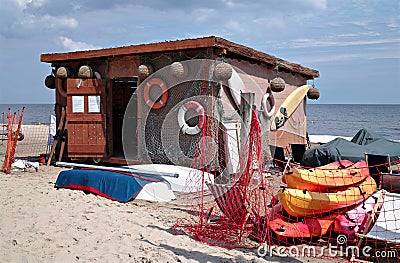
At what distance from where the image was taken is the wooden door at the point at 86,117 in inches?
357

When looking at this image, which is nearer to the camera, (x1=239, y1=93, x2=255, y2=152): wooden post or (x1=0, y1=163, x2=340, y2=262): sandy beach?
(x1=0, y1=163, x2=340, y2=262): sandy beach

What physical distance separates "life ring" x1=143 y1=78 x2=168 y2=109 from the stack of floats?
379 cm

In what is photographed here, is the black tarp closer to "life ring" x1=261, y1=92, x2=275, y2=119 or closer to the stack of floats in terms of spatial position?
"life ring" x1=261, y1=92, x2=275, y2=119

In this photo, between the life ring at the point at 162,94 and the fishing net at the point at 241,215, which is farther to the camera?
the life ring at the point at 162,94

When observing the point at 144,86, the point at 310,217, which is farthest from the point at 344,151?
the point at 144,86

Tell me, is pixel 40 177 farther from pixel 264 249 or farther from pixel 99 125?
pixel 264 249

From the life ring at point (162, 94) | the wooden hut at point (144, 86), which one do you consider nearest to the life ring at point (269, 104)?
the wooden hut at point (144, 86)

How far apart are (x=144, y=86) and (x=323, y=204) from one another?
15.7 feet

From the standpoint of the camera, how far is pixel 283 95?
10.4 m

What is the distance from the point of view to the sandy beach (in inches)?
155

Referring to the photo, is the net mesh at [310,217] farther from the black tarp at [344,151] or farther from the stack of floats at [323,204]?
the black tarp at [344,151]

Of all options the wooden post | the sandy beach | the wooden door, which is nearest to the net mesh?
the sandy beach

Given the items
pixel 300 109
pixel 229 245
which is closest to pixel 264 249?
pixel 229 245

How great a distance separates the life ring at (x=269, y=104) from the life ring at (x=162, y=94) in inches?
90.6
